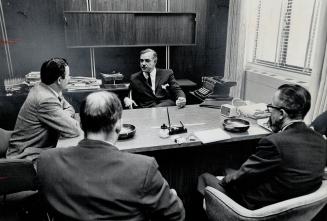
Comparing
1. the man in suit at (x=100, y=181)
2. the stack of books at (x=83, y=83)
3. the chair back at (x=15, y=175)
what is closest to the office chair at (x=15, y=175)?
the chair back at (x=15, y=175)

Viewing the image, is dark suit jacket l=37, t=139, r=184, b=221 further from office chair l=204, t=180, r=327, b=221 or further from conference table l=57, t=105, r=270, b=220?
conference table l=57, t=105, r=270, b=220

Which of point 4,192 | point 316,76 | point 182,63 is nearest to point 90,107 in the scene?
point 4,192

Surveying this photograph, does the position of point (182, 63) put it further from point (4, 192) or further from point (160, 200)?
point (160, 200)

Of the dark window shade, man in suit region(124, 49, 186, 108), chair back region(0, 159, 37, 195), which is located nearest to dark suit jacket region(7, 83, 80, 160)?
chair back region(0, 159, 37, 195)

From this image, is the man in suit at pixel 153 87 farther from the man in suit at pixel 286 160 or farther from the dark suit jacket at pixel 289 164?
the dark suit jacket at pixel 289 164

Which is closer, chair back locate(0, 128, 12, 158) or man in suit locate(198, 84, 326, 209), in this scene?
man in suit locate(198, 84, 326, 209)

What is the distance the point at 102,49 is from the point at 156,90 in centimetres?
130

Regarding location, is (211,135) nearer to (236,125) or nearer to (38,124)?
(236,125)

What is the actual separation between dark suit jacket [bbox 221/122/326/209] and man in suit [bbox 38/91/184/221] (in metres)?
0.60

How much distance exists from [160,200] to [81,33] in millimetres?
3329

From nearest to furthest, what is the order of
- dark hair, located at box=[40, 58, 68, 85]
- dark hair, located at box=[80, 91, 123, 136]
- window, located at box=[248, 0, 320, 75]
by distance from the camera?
1. dark hair, located at box=[80, 91, 123, 136]
2. dark hair, located at box=[40, 58, 68, 85]
3. window, located at box=[248, 0, 320, 75]

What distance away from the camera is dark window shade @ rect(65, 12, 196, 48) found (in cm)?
397

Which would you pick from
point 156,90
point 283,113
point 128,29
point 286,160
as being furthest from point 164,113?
point 128,29

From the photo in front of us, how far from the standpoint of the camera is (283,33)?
3783mm
